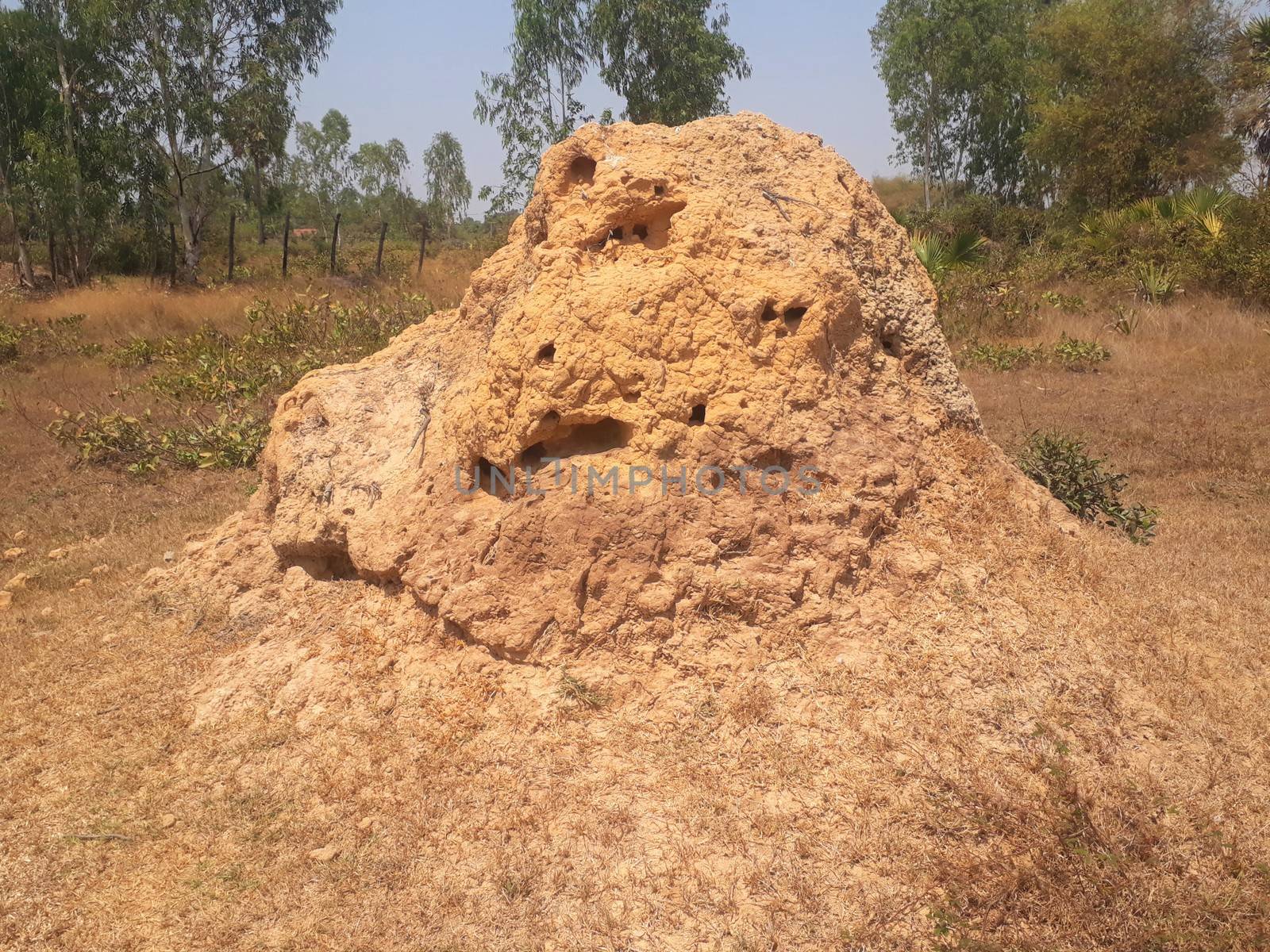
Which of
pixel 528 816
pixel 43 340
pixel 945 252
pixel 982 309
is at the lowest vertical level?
pixel 528 816

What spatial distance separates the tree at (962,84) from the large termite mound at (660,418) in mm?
24850

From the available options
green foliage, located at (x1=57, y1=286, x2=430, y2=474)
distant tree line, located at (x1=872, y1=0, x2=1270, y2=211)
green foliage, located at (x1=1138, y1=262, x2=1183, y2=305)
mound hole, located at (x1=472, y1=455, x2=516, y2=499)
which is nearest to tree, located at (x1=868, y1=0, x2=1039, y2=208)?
distant tree line, located at (x1=872, y1=0, x2=1270, y2=211)

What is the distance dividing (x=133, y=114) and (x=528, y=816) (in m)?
21.1

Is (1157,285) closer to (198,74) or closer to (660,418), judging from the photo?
(660,418)

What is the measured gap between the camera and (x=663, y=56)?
19.9 meters

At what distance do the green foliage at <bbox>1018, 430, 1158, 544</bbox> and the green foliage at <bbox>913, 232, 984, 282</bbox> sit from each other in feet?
23.5

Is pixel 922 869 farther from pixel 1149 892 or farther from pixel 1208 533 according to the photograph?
pixel 1208 533

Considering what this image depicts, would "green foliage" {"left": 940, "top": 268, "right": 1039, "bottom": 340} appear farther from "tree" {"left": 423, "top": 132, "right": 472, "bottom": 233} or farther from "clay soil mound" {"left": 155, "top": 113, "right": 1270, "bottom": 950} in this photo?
"tree" {"left": 423, "top": 132, "right": 472, "bottom": 233}

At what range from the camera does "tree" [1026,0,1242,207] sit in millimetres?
17594

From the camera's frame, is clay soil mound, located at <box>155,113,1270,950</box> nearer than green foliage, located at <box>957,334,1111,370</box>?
Yes

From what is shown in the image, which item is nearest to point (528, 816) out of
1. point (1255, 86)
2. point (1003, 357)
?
point (1003, 357)

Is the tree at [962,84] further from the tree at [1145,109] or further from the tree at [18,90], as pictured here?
the tree at [18,90]

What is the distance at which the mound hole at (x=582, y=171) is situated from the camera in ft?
12.3

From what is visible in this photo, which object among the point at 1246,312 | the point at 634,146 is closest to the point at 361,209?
the point at 1246,312
